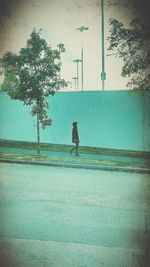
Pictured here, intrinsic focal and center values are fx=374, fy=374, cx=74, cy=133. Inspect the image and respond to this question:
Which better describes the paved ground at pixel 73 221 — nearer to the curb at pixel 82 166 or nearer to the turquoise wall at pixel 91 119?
the curb at pixel 82 166

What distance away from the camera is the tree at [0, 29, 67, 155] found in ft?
45.2

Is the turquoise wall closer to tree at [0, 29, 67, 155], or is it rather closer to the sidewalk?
the sidewalk

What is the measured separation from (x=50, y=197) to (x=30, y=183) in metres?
1.58

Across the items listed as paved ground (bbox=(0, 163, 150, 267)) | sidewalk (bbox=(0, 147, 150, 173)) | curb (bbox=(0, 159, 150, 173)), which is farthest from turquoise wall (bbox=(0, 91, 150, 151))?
paved ground (bbox=(0, 163, 150, 267))

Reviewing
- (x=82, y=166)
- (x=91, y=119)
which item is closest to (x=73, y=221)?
(x=82, y=166)

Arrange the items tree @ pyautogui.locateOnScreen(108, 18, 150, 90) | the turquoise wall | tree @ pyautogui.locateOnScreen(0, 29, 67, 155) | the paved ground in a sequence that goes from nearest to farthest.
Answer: the paved ground
tree @ pyautogui.locateOnScreen(108, 18, 150, 90)
tree @ pyautogui.locateOnScreen(0, 29, 67, 155)
the turquoise wall

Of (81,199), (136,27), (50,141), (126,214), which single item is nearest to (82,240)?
(126,214)

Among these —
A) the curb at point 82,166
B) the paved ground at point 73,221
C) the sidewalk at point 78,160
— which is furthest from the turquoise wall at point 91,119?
the paved ground at point 73,221

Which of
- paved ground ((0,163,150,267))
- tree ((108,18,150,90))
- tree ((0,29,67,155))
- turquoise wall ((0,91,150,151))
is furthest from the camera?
turquoise wall ((0,91,150,151))

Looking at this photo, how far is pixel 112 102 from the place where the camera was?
54.1 ft

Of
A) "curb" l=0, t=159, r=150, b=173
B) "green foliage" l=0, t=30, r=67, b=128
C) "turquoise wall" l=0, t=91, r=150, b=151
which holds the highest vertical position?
"green foliage" l=0, t=30, r=67, b=128

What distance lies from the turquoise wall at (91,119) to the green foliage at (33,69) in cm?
302

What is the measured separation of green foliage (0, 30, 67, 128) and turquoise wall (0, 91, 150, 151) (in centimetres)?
302

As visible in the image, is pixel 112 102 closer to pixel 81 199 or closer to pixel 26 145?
pixel 26 145
